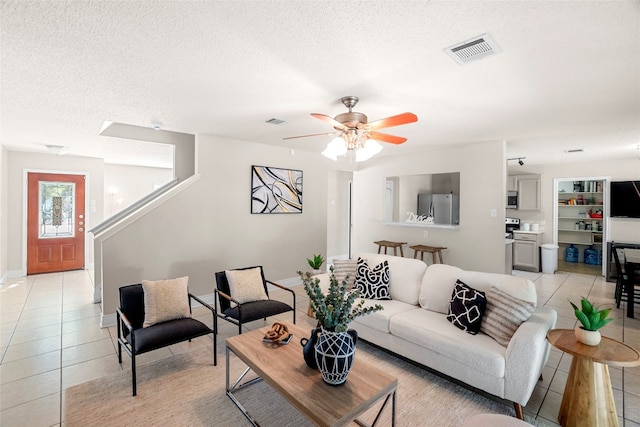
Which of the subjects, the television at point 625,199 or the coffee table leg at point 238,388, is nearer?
the coffee table leg at point 238,388

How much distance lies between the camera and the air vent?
6.16 feet

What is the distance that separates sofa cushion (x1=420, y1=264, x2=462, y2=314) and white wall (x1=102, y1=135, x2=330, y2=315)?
2840 millimetres

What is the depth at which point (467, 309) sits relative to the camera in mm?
2531

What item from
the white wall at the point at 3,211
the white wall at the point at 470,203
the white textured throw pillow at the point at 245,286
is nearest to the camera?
the white textured throw pillow at the point at 245,286

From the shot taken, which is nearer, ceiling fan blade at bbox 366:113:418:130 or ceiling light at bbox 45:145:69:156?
ceiling fan blade at bbox 366:113:418:130

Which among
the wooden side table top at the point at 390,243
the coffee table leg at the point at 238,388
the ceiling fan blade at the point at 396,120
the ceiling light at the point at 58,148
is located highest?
the ceiling light at the point at 58,148

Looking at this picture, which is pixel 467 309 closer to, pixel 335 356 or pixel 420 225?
pixel 335 356

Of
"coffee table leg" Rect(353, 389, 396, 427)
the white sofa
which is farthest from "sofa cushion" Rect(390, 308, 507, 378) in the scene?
"coffee table leg" Rect(353, 389, 396, 427)

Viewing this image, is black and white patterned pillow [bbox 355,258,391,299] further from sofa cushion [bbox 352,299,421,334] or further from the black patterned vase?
the black patterned vase

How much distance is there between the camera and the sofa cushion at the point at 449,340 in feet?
7.10

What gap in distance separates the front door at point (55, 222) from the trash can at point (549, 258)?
997 cm

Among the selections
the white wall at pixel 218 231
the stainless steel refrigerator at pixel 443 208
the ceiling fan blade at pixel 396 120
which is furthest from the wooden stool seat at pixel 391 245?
the ceiling fan blade at pixel 396 120

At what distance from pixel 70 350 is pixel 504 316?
399 cm

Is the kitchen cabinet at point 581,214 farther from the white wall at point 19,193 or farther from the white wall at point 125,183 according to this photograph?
the white wall at point 19,193
